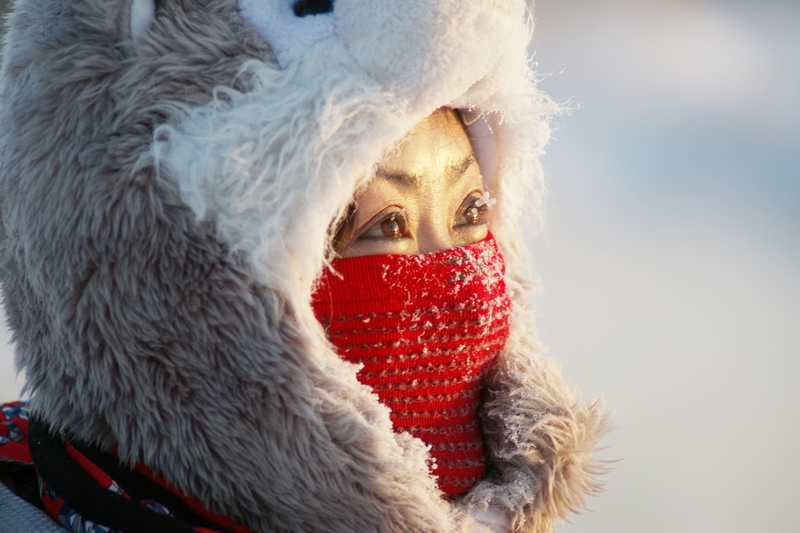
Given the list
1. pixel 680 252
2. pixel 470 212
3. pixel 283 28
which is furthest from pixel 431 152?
pixel 680 252

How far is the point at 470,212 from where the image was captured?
0.98 metres

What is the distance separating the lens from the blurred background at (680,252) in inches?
73.9

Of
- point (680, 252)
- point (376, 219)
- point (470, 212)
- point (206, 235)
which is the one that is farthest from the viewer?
point (680, 252)

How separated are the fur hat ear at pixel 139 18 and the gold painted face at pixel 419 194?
31 centimetres

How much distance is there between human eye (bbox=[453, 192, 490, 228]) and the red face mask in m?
0.05

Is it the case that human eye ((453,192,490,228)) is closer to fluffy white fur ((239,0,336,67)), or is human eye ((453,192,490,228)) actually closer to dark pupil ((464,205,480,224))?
dark pupil ((464,205,480,224))

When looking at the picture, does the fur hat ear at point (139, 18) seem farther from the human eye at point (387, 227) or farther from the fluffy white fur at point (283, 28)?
the human eye at point (387, 227)

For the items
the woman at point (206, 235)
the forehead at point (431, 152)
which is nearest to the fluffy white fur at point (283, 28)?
the woman at point (206, 235)

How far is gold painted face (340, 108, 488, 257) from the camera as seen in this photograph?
0.83 m

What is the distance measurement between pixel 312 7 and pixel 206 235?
294mm

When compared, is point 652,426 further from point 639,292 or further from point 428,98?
point 428,98

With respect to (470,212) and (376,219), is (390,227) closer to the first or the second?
(376,219)

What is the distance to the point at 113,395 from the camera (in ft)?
2.30

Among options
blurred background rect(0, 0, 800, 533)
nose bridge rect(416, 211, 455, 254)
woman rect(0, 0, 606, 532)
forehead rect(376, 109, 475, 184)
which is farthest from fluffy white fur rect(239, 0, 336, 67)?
blurred background rect(0, 0, 800, 533)
